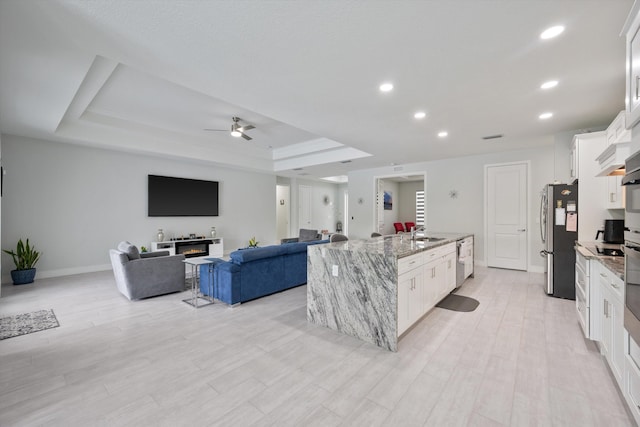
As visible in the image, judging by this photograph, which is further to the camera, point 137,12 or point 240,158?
point 240,158

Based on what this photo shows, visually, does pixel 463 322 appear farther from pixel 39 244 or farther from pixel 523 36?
pixel 39 244

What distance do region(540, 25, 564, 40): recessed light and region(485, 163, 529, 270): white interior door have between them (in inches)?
180

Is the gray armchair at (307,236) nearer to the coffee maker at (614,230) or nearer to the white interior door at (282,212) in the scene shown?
the white interior door at (282,212)

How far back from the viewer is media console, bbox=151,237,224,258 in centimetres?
665

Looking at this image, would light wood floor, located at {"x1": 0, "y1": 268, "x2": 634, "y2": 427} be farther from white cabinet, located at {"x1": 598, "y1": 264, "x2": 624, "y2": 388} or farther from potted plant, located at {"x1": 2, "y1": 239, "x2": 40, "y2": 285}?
potted plant, located at {"x1": 2, "y1": 239, "x2": 40, "y2": 285}

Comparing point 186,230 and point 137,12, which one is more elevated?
point 137,12

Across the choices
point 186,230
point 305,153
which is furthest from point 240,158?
point 186,230

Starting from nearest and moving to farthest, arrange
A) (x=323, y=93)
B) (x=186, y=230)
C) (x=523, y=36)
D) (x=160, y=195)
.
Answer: (x=523, y=36), (x=323, y=93), (x=160, y=195), (x=186, y=230)

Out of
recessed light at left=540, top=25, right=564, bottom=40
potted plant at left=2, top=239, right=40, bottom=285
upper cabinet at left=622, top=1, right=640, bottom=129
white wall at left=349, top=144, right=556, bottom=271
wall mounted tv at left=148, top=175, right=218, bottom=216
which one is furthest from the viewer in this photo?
wall mounted tv at left=148, top=175, right=218, bottom=216

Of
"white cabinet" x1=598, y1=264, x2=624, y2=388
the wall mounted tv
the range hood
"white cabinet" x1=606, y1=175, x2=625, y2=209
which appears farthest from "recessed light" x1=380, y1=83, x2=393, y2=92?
the wall mounted tv

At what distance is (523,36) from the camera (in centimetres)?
214

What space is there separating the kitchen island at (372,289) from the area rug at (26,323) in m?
3.08

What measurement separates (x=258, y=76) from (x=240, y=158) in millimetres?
5229

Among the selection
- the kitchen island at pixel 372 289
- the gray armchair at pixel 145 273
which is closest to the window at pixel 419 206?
the kitchen island at pixel 372 289
